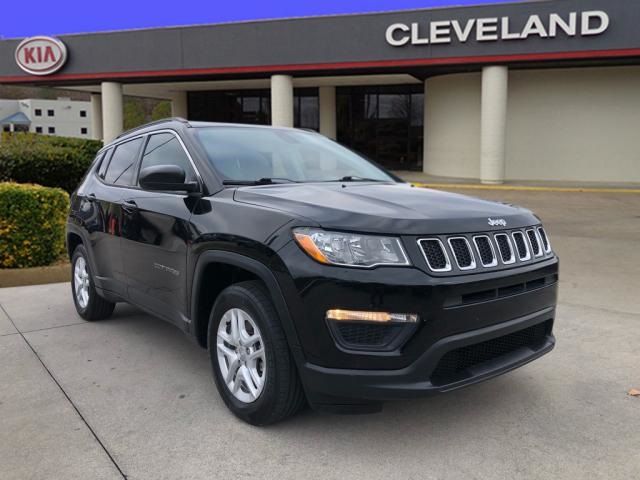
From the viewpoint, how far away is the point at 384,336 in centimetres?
278

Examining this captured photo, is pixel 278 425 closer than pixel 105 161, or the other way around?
pixel 278 425

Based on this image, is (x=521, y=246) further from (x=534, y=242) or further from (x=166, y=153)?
(x=166, y=153)

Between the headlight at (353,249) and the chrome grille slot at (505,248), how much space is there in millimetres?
632

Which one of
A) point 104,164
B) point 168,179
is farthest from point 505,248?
point 104,164

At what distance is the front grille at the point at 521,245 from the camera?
3259 mm

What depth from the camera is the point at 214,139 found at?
4.07 meters

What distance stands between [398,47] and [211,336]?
56.4ft

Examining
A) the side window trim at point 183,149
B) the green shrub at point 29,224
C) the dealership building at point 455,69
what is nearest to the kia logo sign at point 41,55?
the dealership building at point 455,69

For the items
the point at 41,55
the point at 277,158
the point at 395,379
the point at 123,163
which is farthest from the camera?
the point at 41,55

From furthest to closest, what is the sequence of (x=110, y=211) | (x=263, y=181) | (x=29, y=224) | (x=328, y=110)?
(x=328, y=110) → (x=29, y=224) → (x=110, y=211) → (x=263, y=181)

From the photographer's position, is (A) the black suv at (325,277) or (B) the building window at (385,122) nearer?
(A) the black suv at (325,277)

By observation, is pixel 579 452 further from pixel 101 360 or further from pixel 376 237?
pixel 101 360

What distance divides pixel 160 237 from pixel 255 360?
1219 millimetres

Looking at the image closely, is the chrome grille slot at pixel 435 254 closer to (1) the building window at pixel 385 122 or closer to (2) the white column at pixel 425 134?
(2) the white column at pixel 425 134
